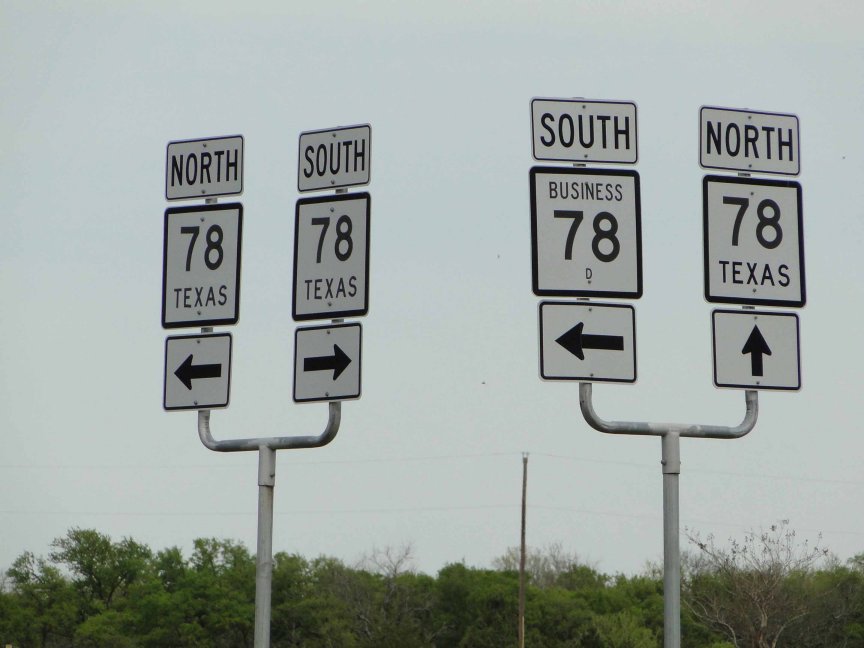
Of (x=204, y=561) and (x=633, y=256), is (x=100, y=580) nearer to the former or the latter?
(x=204, y=561)

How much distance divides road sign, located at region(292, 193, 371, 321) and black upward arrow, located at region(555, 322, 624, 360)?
49.0 inches

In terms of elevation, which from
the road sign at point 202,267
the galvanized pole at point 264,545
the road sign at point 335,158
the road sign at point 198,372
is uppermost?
the road sign at point 335,158

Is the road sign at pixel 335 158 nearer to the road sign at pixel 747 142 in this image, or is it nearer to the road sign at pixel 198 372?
the road sign at pixel 198 372

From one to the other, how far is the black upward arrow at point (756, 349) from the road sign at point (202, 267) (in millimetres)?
2978

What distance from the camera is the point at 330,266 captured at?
26.0ft

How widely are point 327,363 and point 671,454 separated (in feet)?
6.56

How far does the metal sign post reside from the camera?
703 centimetres

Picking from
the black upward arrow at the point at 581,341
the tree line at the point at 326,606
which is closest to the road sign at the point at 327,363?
the black upward arrow at the point at 581,341

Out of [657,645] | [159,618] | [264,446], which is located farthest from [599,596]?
[264,446]

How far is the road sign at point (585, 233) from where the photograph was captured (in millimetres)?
7195

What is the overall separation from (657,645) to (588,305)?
53.9 meters

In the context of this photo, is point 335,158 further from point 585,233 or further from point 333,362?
point 585,233

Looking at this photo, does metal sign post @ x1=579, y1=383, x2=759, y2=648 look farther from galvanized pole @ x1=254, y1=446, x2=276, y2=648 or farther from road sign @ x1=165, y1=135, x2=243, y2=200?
road sign @ x1=165, y1=135, x2=243, y2=200

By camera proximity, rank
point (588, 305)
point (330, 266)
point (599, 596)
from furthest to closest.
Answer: point (599, 596) → point (330, 266) → point (588, 305)
